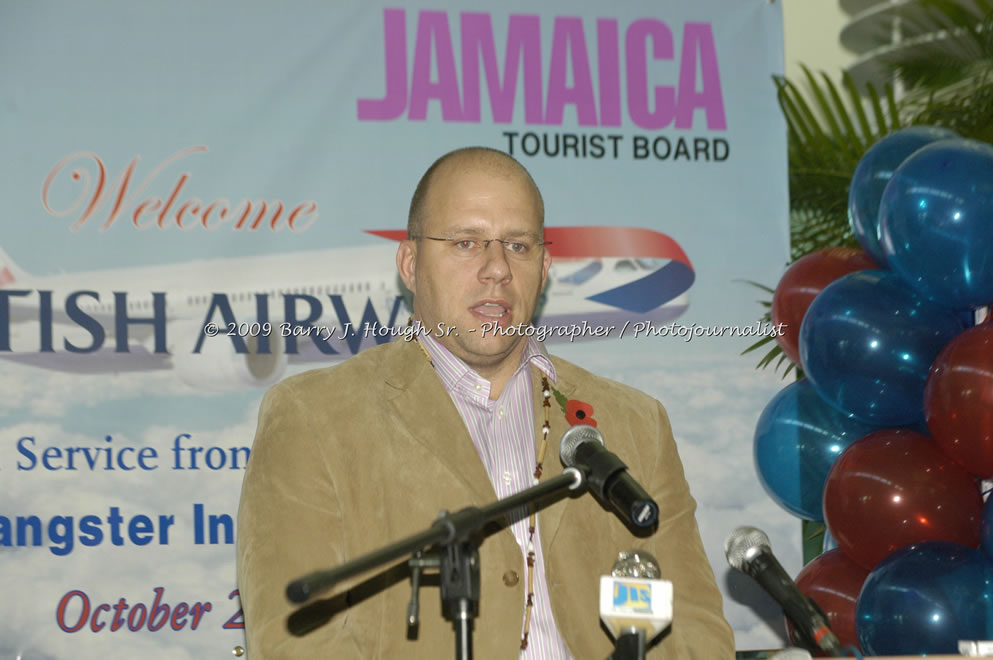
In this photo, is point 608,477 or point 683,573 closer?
point 608,477

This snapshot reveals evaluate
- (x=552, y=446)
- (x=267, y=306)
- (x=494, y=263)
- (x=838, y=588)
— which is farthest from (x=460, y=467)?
(x=838, y=588)

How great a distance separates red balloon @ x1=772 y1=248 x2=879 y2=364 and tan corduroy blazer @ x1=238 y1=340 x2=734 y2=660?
1275 millimetres

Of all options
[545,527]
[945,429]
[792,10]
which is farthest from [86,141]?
[792,10]

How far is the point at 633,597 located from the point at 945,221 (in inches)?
81.4

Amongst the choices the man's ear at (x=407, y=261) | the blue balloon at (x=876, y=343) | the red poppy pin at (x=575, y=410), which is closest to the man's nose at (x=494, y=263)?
the man's ear at (x=407, y=261)

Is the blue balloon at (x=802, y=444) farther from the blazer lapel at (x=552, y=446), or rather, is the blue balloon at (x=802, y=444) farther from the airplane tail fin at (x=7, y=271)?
the airplane tail fin at (x=7, y=271)

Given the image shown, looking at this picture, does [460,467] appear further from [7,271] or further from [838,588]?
[7,271]

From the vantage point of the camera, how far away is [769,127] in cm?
445

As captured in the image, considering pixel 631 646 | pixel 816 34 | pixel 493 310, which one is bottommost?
pixel 631 646

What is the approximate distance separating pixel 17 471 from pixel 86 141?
1202 millimetres

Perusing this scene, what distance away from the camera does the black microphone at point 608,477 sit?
191cm

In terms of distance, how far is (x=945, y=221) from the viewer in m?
3.39

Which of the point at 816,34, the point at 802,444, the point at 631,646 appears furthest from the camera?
the point at 816,34

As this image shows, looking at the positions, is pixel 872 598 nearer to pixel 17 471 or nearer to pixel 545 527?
pixel 545 527
